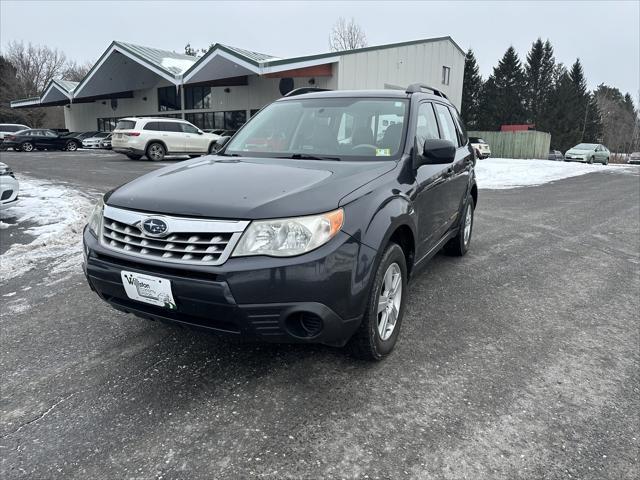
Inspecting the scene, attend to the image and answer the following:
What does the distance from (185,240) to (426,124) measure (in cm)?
239

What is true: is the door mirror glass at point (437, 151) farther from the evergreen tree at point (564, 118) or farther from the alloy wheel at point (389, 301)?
the evergreen tree at point (564, 118)

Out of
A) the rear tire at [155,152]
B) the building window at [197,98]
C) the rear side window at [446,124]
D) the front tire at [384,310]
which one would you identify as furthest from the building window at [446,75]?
the front tire at [384,310]

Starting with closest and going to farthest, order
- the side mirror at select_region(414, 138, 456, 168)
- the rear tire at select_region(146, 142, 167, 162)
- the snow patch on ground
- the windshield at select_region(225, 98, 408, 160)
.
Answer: the side mirror at select_region(414, 138, 456, 168)
the windshield at select_region(225, 98, 408, 160)
the snow patch on ground
the rear tire at select_region(146, 142, 167, 162)

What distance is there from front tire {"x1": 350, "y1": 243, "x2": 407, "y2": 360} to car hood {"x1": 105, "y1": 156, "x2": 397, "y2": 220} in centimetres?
51

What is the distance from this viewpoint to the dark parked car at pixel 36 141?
27.4m

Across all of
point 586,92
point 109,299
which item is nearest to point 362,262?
point 109,299

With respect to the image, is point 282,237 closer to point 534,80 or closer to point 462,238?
point 462,238

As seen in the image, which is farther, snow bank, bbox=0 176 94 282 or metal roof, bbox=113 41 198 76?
metal roof, bbox=113 41 198 76

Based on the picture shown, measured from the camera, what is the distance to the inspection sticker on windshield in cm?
238

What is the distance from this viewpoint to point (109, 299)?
272 centimetres

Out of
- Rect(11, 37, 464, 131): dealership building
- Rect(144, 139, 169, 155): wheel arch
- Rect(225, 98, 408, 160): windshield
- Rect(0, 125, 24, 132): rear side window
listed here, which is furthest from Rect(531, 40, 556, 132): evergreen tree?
Rect(225, 98, 408, 160): windshield

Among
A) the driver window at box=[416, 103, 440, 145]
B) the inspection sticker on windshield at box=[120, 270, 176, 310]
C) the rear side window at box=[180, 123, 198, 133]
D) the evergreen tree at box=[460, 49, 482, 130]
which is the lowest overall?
the inspection sticker on windshield at box=[120, 270, 176, 310]

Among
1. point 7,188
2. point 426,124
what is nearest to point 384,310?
point 426,124

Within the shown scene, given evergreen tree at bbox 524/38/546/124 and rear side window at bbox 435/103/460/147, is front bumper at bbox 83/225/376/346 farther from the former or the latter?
evergreen tree at bbox 524/38/546/124
